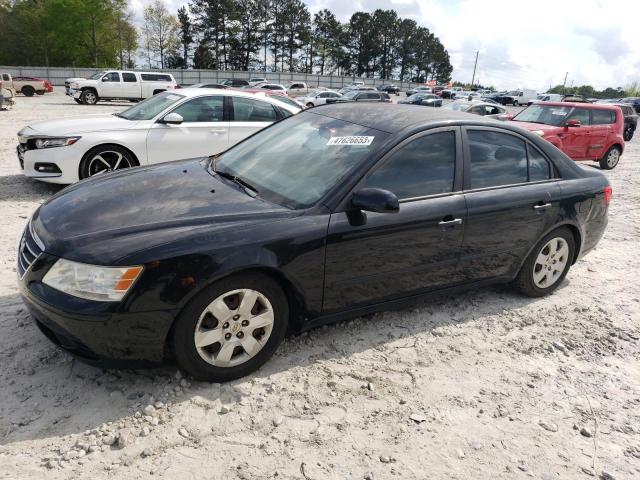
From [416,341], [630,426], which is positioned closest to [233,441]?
[416,341]

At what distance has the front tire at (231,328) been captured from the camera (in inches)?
106

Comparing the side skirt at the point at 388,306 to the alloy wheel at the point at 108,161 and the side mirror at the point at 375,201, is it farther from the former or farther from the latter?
the alloy wheel at the point at 108,161

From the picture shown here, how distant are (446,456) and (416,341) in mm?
1121

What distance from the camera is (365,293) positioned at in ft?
10.9

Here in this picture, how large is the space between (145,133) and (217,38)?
73456 millimetres

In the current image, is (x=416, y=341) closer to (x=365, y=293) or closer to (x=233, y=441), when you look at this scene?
(x=365, y=293)

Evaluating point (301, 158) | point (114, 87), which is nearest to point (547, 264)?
point (301, 158)

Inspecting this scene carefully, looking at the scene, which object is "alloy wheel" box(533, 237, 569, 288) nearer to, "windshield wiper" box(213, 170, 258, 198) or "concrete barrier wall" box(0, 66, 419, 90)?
"windshield wiper" box(213, 170, 258, 198)

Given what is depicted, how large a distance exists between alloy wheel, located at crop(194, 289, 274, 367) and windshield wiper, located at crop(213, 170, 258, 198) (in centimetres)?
74

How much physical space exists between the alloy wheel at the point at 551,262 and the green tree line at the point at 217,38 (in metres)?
66.9

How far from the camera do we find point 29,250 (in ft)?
9.22

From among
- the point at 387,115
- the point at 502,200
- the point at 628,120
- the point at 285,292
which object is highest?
the point at 387,115

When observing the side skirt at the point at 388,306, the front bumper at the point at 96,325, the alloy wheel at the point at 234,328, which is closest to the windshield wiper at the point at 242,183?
the alloy wheel at the point at 234,328

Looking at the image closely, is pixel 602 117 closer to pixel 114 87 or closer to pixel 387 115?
pixel 387 115
